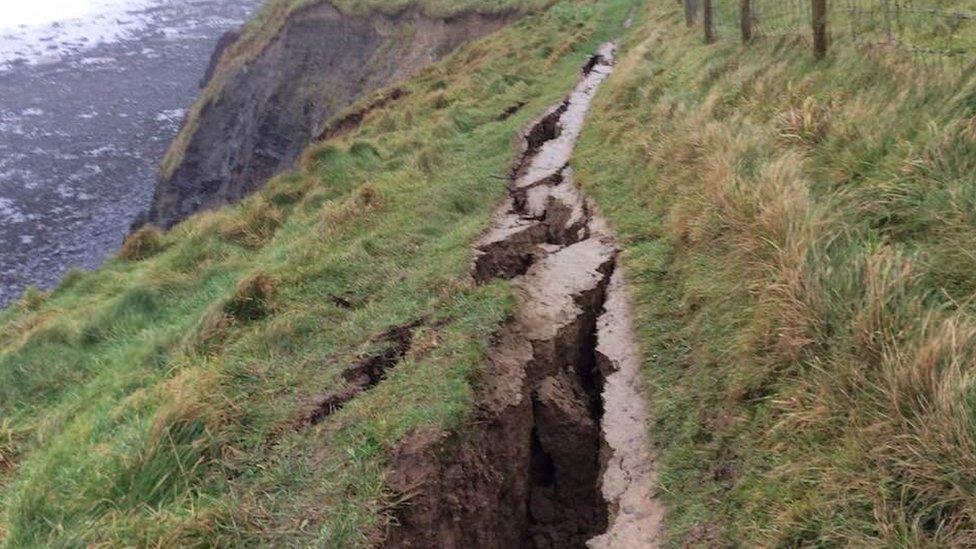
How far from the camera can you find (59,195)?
3434cm

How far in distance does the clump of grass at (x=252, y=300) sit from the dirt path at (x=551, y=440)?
2345mm

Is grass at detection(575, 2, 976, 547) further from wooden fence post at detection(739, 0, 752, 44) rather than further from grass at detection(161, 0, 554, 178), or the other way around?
grass at detection(161, 0, 554, 178)

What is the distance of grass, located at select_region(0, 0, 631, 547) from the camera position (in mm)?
5320

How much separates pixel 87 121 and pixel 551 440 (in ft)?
146

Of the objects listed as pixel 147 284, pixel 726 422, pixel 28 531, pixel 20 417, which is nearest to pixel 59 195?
pixel 147 284

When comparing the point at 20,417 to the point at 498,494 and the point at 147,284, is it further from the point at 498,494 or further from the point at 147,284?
the point at 498,494

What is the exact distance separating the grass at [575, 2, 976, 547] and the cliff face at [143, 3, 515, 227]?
2619 cm

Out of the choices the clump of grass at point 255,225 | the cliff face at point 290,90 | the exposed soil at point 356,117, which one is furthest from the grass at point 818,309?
the cliff face at point 290,90

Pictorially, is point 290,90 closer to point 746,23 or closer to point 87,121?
point 87,121

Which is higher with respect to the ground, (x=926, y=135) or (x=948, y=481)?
(x=926, y=135)

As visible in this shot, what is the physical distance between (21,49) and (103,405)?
60.1m

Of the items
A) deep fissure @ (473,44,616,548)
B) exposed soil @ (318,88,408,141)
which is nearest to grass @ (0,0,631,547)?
deep fissure @ (473,44,616,548)

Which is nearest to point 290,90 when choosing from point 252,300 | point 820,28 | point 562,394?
point 252,300

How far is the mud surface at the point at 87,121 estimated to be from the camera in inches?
1207
